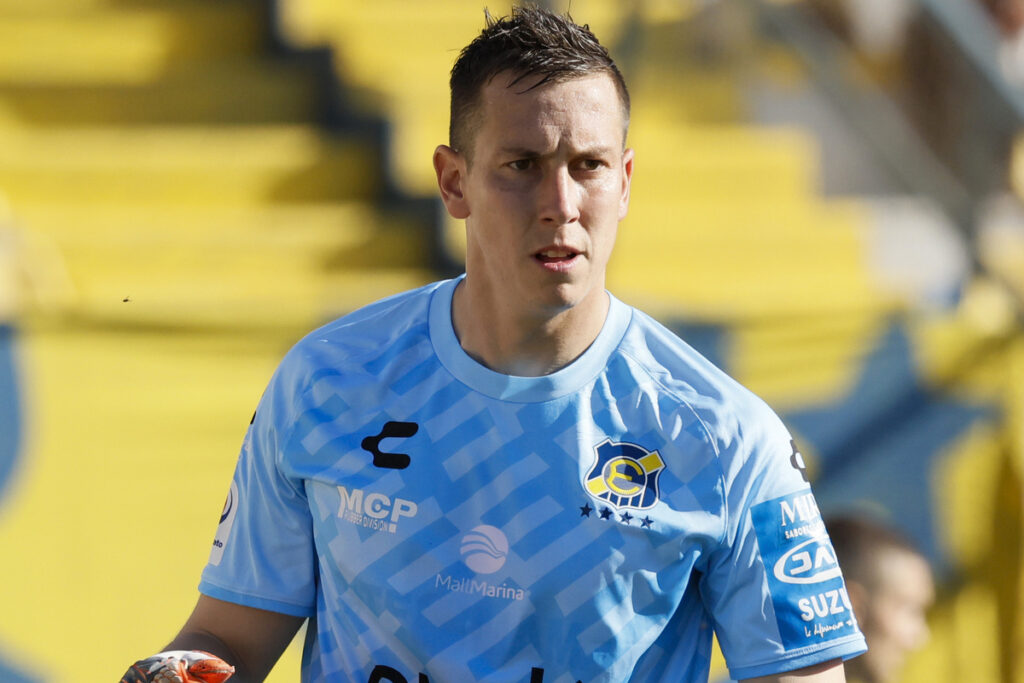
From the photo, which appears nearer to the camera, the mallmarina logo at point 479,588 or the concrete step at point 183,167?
the mallmarina logo at point 479,588

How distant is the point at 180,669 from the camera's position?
237 cm

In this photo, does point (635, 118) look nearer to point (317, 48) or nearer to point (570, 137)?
point (317, 48)

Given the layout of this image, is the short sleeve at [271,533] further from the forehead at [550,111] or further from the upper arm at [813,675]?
the upper arm at [813,675]

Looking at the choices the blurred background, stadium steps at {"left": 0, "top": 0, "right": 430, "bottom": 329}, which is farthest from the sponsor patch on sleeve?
stadium steps at {"left": 0, "top": 0, "right": 430, "bottom": 329}

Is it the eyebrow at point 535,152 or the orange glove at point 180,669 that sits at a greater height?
the eyebrow at point 535,152

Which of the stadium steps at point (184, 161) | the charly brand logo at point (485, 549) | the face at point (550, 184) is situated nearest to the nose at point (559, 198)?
the face at point (550, 184)

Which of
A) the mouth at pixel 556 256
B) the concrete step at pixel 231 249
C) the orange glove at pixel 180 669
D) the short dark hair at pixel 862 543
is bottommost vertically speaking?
the short dark hair at pixel 862 543

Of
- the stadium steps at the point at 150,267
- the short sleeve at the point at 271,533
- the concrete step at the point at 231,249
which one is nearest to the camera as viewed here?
the short sleeve at the point at 271,533

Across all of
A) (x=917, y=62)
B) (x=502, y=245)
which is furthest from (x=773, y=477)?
(x=917, y=62)

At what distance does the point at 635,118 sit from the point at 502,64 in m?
4.88

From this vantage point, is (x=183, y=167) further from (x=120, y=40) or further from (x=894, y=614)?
(x=894, y=614)

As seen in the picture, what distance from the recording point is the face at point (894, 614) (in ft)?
14.5

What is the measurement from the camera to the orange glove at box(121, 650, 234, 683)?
2.35 meters

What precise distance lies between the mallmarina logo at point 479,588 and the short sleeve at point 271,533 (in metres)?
0.34
